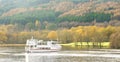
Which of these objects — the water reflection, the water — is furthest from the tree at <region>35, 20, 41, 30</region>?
the water reflection

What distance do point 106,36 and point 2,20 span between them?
8098cm

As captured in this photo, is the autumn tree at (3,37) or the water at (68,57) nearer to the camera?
the water at (68,57)

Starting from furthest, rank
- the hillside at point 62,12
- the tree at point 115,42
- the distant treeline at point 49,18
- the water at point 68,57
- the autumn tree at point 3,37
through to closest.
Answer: the hillside at point 62,12
the distant treeline at point 49,18
the autumn tree at point 3,37
the tree at point 115,42
the water at point 68,57

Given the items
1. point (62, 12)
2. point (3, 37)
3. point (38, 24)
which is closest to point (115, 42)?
point (3, 37)

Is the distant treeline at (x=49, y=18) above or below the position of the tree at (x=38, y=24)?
above

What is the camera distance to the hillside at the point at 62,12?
147 meters

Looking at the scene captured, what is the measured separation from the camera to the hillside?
147 metres

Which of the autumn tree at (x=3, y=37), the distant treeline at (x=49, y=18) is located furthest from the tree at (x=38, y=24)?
the autumn tree at (x=3, y=37)

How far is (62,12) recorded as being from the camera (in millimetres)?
174625

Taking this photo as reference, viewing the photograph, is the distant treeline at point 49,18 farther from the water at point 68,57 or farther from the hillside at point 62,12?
the water at point 68,57

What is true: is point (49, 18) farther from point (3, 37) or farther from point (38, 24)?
point (3, 37)

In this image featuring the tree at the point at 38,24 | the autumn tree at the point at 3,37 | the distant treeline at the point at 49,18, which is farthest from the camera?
the tree at the point at 38,24

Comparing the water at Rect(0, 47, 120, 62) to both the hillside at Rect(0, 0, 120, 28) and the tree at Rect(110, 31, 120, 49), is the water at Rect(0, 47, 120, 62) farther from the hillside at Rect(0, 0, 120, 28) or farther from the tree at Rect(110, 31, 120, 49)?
the hillside at Rect(0, 0, 120, 28)

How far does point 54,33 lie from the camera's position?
126m
